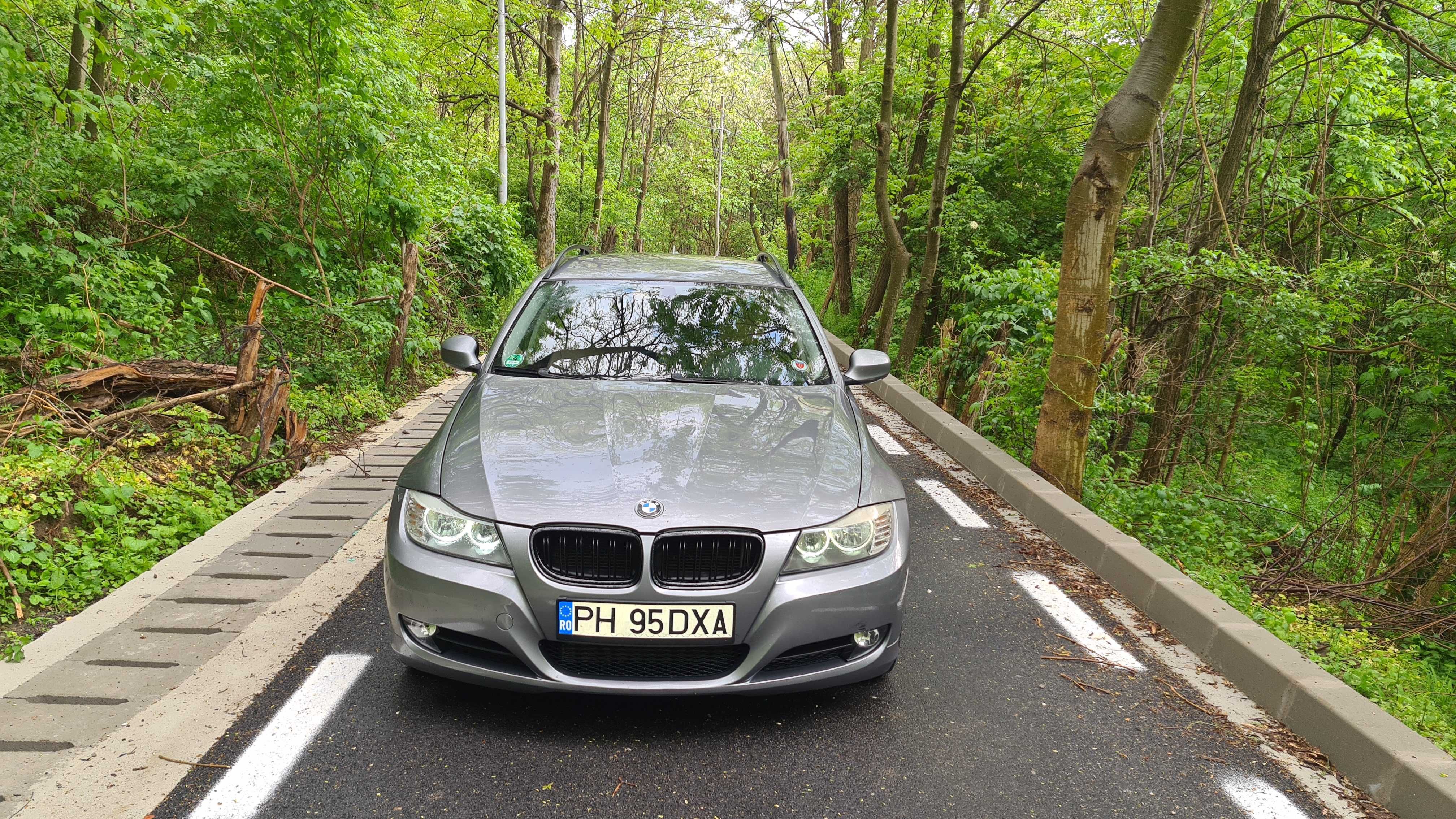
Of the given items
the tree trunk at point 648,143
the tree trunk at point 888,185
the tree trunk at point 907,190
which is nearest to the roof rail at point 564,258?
the tree trunk at point 888,185

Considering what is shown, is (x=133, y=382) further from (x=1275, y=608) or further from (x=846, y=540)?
(x=1275, y=608)

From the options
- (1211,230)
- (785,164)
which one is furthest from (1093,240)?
(785,164)

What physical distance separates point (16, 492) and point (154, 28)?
5.06 metres

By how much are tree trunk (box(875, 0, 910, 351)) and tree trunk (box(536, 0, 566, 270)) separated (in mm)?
9922

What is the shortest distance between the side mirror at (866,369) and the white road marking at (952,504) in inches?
69.8

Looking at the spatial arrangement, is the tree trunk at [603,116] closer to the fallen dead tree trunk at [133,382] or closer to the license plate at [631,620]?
the fallen dead tree trunk at [133,382]

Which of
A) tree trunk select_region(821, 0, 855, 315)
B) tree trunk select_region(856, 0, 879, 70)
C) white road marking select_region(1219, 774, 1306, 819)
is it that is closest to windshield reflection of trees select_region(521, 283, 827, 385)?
white road marking select_region(1219, 774, 1306, 819)

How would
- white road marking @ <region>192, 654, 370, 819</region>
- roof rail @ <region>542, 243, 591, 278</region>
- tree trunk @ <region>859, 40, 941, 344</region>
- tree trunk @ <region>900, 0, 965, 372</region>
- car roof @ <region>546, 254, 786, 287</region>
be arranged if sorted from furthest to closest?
tree trunk @ <region>859, 40, 941, 344</region>, tree trunk @ <region>900, 0, 965, 372</region>, roof rail @ <region>542, 243, 591, 278</region>, car roof @ <region>546, 254, 786, 287</region>, white road marking @ <region>192, 654, 370, 819</region>

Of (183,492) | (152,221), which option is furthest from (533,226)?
(183,492)

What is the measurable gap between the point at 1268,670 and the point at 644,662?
2.59 metres

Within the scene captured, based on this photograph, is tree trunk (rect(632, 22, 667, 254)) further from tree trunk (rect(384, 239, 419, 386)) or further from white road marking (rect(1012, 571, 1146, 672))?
white road marking (rect(1012, 571, 1146, 672))

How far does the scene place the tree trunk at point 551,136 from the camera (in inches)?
806

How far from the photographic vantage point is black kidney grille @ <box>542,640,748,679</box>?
2.79 metres

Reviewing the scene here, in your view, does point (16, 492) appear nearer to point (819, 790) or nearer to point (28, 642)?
point (28, 642)
